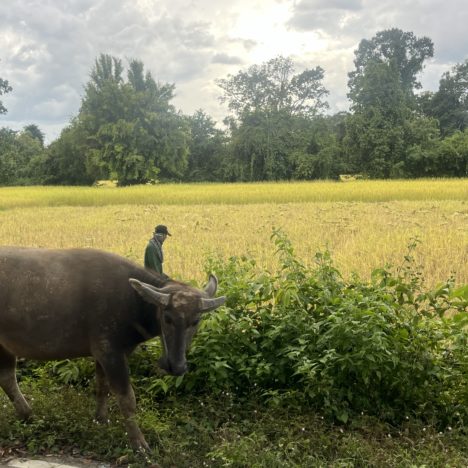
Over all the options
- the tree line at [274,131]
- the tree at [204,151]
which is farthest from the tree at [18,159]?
the tree at [204,151]

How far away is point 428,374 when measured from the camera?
168 inches

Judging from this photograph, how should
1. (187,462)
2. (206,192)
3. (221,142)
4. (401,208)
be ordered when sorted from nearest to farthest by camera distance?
(187,462)
(401,208)
(206,192)
(221,142)

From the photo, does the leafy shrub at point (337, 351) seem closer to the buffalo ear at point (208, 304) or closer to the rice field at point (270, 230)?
the buffalo ear at point (208, 304)

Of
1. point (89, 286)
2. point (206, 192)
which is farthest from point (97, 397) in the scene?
point (206, 192)

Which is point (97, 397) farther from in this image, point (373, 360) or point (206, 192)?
point (206, 192)

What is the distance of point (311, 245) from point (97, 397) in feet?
23.5

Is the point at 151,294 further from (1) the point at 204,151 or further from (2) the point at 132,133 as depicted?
(1) the point at 204,151

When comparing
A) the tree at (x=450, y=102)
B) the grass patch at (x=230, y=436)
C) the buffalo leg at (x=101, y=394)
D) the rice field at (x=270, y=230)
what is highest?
the tree at (x=450, y=102)

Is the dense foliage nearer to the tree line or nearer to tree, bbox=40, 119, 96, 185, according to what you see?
the tree line

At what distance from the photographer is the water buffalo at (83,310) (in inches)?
152

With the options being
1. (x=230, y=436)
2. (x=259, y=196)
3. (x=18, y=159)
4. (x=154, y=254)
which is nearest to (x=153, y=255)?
(x=154, y=254)

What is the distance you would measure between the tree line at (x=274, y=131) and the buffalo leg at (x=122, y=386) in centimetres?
3847

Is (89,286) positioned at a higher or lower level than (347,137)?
lower

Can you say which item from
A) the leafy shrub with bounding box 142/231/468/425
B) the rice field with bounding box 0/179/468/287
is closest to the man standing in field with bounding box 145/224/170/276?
the rice field with bounding box 0/179/468/287
